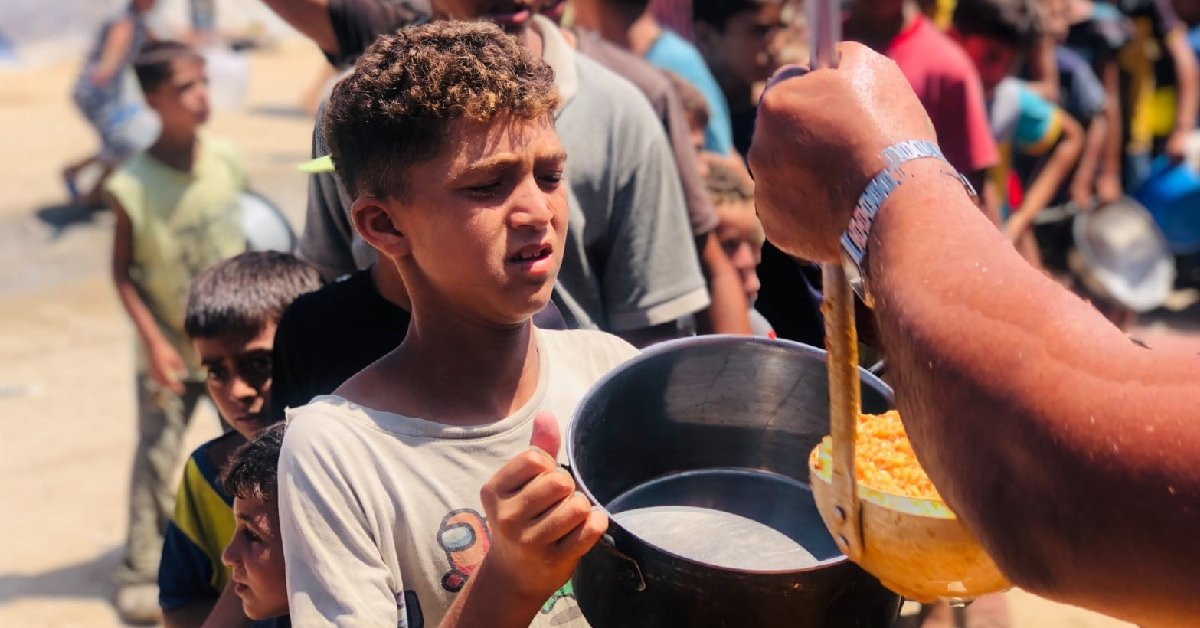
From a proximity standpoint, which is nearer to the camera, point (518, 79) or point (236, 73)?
point (518, 79)

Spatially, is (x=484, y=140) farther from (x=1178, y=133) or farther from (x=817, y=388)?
(x=1178, y=133)

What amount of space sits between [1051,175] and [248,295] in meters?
4.78

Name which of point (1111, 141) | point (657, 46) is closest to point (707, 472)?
point (657, 46)

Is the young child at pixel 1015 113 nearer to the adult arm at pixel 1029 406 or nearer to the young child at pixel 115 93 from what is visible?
the adult arm at pixel 1029 406

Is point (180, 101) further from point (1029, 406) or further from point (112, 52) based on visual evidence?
point (1029, 406)

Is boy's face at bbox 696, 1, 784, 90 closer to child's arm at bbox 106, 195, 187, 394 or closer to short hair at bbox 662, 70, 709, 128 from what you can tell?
short hair at bbox 662, 70, 709, 128

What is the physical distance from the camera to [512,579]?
5.14ft

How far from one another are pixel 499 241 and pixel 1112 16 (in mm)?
7446

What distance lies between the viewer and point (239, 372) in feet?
10.4

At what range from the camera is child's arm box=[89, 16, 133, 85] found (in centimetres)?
859

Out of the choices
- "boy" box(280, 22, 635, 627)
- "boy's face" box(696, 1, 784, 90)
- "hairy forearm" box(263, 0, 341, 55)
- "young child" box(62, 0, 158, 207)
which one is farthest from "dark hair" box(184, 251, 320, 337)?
"young child" box(62, 0, 158, 207)

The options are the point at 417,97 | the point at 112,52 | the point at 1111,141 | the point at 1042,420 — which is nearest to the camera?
the point at 1042,420

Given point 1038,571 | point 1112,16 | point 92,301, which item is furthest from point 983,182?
point 92,301

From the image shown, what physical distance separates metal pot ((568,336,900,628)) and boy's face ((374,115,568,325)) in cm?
23
